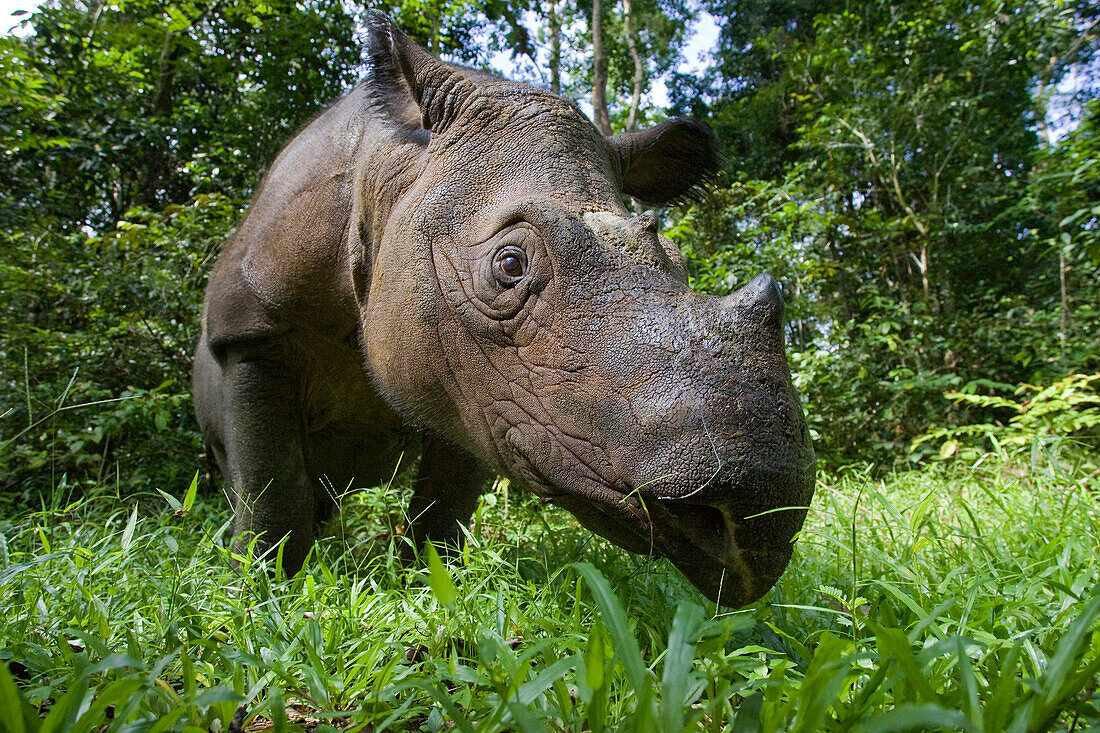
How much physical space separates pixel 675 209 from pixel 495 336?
439 cm

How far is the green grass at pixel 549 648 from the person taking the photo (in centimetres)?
104

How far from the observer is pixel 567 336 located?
1716 millimetres

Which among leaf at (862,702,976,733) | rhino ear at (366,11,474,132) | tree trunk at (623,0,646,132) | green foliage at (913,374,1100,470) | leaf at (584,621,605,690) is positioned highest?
tree trunk at (623,0,646,132)

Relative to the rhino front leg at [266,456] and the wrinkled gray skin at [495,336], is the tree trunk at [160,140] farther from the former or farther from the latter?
the rhino front leg at [266,456]

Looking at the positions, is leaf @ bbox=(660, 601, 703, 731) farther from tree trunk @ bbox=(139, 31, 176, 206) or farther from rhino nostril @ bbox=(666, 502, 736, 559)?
tree trunk @ bbox=(139, 31, 176, 206)

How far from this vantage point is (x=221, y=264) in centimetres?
328

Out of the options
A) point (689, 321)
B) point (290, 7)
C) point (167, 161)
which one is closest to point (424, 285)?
point (689, 321)

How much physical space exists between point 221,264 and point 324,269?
899 mm

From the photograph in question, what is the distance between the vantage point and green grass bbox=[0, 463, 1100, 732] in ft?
3.42

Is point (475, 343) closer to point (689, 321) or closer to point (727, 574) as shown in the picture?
point (689, 321)

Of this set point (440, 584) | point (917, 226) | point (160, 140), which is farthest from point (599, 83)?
point (440, 584)

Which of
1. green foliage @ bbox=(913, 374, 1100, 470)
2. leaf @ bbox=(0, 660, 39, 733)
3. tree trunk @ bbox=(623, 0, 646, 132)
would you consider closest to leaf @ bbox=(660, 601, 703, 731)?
leaf @ bbox=(0, 660, 39, 733)

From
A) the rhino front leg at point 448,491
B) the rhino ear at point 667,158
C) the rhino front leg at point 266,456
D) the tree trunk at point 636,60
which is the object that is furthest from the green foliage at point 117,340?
the tree trunk at point 636,60

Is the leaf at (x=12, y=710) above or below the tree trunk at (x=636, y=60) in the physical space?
below
